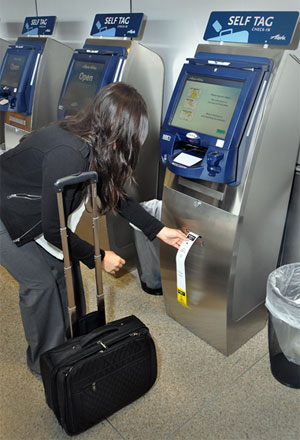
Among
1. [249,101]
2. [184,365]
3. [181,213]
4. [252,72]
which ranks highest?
[252,72]

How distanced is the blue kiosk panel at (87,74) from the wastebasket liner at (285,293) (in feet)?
4.73

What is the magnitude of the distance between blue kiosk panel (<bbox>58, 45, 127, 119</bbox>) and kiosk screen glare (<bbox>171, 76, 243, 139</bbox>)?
2.17ft

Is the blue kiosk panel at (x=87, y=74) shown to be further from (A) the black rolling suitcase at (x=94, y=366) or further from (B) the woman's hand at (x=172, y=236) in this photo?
(A) the black rolling suitcase at (x=94, y=366)

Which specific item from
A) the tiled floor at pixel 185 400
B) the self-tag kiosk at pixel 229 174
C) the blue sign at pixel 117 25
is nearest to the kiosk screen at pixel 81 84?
the blue sign at pixel 117 25

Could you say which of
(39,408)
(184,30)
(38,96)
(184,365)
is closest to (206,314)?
(184,365)

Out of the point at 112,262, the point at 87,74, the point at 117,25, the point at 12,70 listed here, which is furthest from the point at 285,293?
the point at 12,70

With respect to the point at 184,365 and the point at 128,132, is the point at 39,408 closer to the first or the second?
the point at 184,365

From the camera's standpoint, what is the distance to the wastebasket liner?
1.69m

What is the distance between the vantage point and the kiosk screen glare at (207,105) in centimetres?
167

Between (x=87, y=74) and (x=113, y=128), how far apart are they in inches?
47.8

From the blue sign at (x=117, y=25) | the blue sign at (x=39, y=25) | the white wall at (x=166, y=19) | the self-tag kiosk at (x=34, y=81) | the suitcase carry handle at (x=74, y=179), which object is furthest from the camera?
the blue sign at (x=39, y=25)

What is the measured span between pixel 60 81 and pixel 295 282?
7.02 ft

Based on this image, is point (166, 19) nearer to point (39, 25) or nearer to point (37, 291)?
point (39, 25)

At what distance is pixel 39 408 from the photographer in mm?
1771
